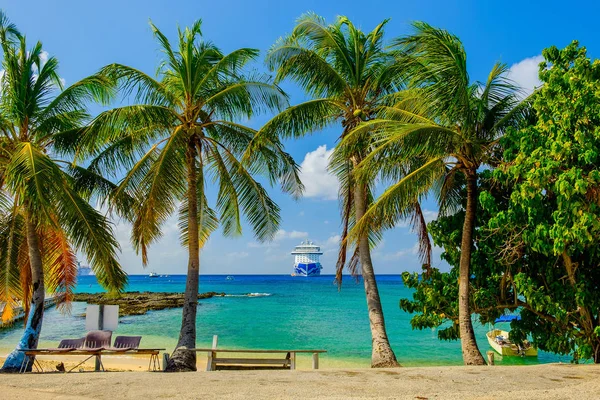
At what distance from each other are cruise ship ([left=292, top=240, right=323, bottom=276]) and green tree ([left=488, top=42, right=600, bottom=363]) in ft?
358

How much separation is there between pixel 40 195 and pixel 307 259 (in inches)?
4516

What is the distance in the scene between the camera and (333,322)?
35.1 metres

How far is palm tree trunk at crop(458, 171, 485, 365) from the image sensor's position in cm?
1004

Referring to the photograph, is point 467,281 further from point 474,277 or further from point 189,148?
→ point 189,148

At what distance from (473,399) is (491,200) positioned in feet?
15.2

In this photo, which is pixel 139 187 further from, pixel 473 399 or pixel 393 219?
pixel 473 399

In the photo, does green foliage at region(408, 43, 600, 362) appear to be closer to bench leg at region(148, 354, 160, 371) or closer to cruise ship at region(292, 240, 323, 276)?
bench leg at region(148, 354, 160, 371)

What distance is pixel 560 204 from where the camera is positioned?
8.47m

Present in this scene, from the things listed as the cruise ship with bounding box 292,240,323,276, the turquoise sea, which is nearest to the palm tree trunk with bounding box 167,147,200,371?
the turquoise sea

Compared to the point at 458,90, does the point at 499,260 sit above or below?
below

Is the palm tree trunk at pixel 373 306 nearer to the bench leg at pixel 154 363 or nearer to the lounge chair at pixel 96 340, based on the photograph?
the bench leg at pixel 154 363

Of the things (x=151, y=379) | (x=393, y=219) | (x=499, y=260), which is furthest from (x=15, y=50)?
(x=499, y=260)

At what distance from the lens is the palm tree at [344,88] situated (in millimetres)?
11094

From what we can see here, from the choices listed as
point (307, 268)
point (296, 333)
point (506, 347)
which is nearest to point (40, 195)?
point (506, 347)
